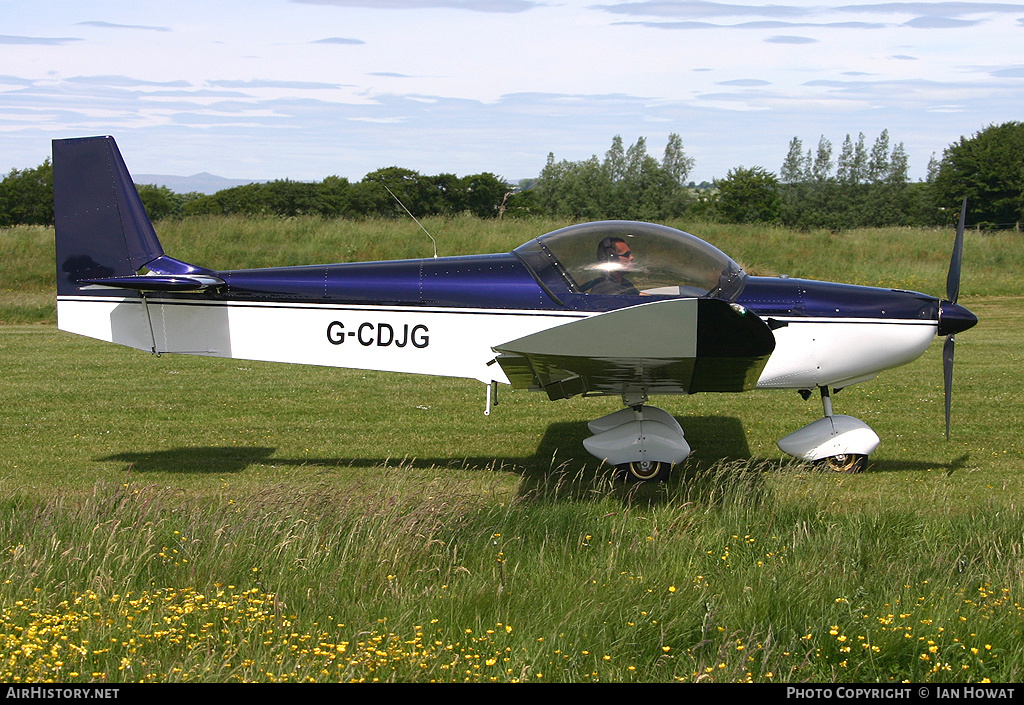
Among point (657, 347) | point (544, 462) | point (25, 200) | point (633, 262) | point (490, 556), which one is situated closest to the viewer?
point (490, 556)

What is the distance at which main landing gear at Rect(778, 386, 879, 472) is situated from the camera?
7.14 meters

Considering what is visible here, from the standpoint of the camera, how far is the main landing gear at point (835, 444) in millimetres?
7145

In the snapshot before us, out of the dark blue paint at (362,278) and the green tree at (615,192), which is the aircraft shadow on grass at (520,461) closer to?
the dark blue paint at (362,278)

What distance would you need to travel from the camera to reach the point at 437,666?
141 inches

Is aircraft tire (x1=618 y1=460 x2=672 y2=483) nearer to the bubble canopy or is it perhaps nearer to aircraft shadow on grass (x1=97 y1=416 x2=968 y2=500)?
aircraft shadow on grass (x1=97 y1=416 x2=968 y2=500)

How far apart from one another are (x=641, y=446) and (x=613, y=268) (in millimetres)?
1397

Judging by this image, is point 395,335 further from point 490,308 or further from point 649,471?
point 649,471

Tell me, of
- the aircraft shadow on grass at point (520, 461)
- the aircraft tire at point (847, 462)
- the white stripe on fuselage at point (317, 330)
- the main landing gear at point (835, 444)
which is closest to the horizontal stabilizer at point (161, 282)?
the white stripe on fuselage at point (317, 330)

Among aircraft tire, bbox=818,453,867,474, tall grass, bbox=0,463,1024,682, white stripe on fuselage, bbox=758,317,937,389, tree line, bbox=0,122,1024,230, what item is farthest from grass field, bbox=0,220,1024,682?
tree line, bbox=0,122,1024,230

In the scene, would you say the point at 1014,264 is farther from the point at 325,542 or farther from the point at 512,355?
the point at 325,542

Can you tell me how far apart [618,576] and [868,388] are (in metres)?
7.75

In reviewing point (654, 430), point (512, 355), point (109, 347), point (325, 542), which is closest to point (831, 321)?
point (654, 430)

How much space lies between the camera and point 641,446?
675 cm

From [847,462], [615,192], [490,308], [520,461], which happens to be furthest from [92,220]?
[615,192]
